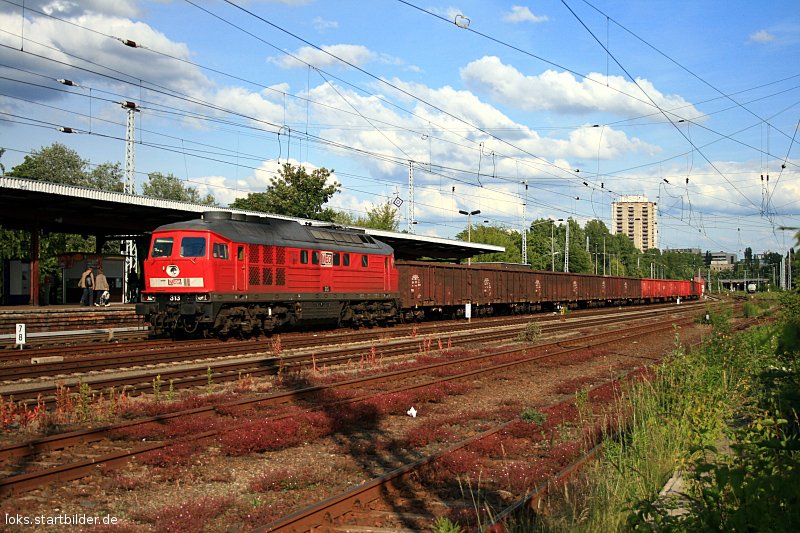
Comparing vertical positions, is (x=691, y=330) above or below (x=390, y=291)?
below

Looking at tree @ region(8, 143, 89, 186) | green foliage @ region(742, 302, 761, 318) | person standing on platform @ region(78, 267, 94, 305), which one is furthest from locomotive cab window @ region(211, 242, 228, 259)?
tree @ region(8, 143, 89, 186)

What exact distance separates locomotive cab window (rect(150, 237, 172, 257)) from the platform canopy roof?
3.42 m

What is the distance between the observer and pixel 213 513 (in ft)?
21.5

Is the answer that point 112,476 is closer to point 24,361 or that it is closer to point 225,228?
point 24,361

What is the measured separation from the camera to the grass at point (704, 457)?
3.77 meters

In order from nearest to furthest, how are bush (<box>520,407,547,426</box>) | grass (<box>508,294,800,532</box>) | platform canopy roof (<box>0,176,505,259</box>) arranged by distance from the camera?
grass (<box>508,294,800,532</box>) < bush (<box>520,407,547,426</box>) < platform canopy roof (<box>0,176,505,259</box>)

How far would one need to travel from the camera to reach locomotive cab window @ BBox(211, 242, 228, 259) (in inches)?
811

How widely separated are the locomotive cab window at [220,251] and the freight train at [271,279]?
3cm

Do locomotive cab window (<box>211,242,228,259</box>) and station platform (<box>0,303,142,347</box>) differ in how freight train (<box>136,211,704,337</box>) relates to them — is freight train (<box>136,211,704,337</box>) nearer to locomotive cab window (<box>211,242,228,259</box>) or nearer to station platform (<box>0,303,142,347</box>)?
locomotive cab window (<box>211,242,228,259</box>)

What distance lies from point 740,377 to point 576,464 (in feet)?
20.4

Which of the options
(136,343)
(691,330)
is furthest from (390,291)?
(691,330)

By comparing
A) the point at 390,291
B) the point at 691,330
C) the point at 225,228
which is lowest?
the point at 691,330

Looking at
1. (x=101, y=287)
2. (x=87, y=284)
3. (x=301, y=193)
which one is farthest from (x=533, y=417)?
(x=301, y=193)

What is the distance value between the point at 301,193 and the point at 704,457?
71099 millimetres
